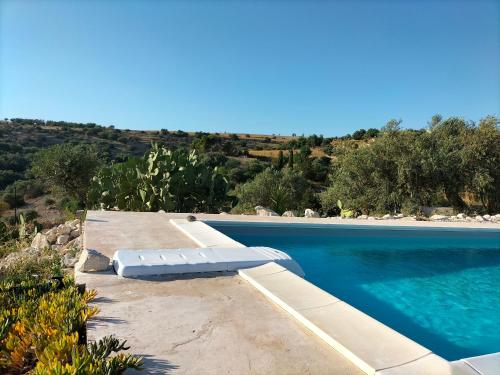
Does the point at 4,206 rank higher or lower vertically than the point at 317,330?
lower

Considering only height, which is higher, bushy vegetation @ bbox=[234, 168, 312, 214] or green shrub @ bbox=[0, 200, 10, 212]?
bushy vegetation @ bbox=[234, 168, 312, 214]

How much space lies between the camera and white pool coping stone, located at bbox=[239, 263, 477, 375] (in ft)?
8.47

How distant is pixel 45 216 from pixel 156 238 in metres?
15.1

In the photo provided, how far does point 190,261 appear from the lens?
468 centimetres

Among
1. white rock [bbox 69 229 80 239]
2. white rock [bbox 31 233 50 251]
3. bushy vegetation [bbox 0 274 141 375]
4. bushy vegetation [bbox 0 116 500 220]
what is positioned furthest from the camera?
bushy vegetation [bbox 0 116 500 220]

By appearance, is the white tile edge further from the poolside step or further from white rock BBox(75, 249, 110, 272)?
white rock BBox(75, 249, 110, 272)

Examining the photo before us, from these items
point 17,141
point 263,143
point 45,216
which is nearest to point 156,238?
point 45,216

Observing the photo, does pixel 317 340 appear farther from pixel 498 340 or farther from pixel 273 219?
pixel 273 219

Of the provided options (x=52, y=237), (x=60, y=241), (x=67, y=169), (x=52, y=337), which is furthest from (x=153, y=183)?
(x=52, y=337)

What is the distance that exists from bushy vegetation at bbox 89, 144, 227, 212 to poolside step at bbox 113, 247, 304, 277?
197 inches

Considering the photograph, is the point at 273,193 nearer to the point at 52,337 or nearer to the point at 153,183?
the point at 153,183

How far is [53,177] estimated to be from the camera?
13406mm

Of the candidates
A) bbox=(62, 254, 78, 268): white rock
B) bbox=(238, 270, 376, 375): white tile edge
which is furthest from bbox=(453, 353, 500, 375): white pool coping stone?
bbox=(62, 254, 78, 268): white rock

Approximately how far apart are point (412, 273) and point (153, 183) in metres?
6.30
